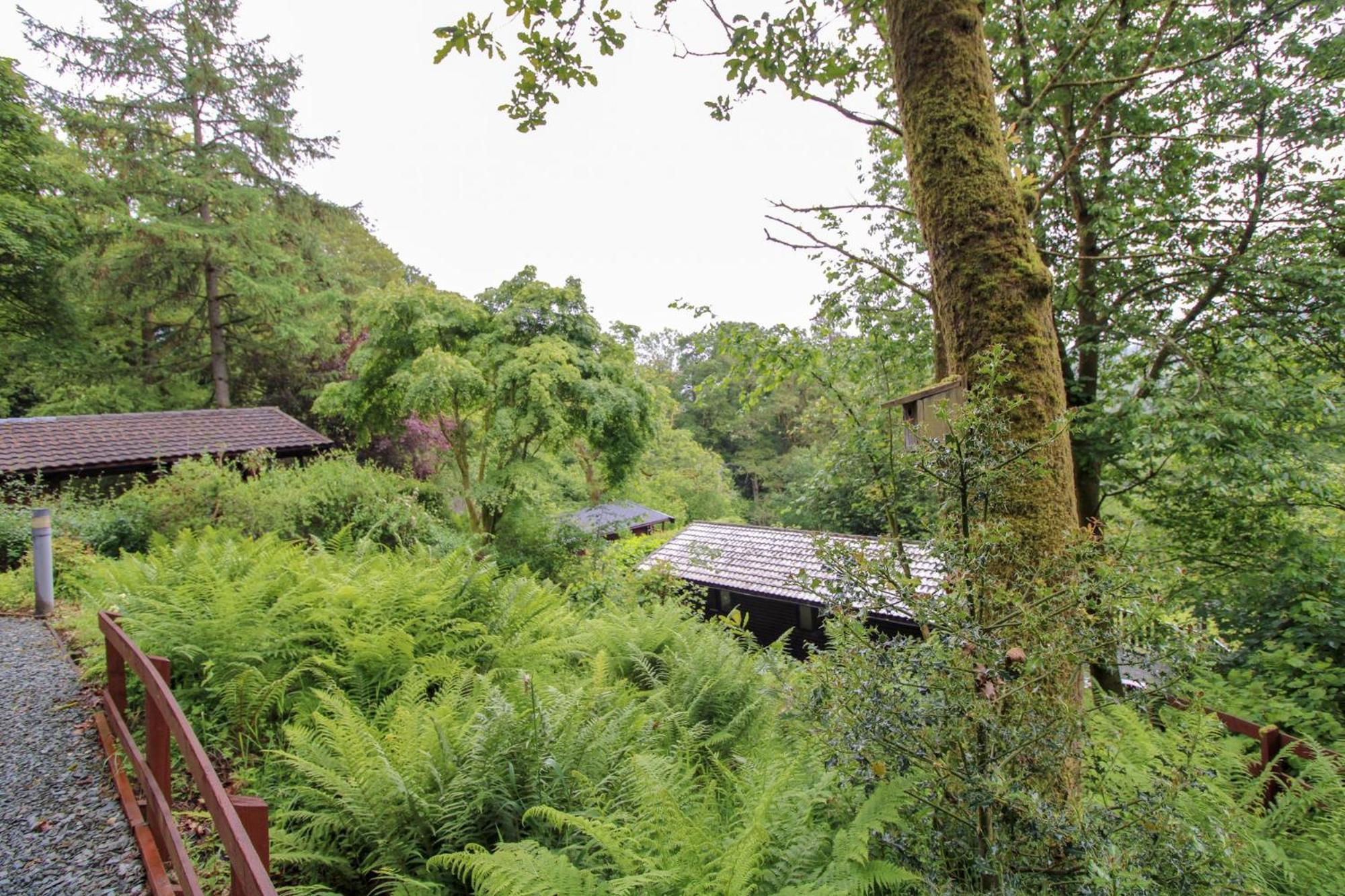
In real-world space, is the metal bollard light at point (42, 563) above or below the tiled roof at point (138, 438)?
below

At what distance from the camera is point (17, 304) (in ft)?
51.5

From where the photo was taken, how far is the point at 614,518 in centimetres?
1862

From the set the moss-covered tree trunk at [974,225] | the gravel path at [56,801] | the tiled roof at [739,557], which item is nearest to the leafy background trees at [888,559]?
the moss-covered tree trunk at [974,225]

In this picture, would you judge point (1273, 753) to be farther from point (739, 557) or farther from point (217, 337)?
point (217, 337)

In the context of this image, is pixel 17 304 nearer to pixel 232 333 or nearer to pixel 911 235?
pixel 232 333

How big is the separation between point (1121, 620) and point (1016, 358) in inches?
34.5

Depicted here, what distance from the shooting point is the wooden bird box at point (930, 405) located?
6.28 feet

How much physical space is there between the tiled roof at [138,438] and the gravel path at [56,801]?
7.57 m

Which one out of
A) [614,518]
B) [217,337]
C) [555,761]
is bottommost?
[614,518]

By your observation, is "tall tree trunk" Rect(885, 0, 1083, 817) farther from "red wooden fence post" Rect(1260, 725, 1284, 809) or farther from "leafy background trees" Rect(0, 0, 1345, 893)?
"red wooden fence post" Rect(1260, 725, 1284, 809)

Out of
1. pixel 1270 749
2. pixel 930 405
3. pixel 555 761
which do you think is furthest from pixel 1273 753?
pixel 555 761

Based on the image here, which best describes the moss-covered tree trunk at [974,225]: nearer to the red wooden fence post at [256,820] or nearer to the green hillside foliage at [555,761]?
the green hillside foliage at [555,761]

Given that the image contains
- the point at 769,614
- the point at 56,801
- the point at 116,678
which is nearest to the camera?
the point at 56,801

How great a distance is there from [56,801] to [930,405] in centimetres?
408
